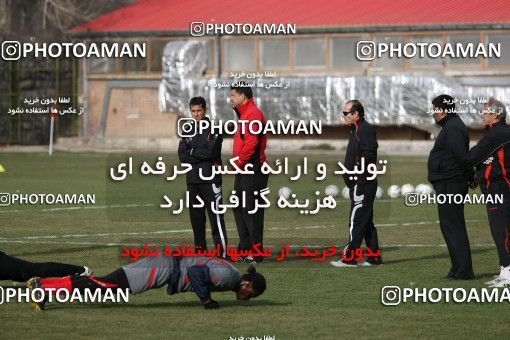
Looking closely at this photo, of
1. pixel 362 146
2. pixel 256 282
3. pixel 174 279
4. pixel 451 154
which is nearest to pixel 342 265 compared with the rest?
pixel 362 146

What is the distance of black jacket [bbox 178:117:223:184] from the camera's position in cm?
1788

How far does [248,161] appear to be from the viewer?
18297 millimetres

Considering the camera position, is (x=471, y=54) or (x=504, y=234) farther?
(x=471, y=54)

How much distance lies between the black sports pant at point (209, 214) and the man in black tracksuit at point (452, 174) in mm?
2942

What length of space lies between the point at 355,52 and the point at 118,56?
39.0ft

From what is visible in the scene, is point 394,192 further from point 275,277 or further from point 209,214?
point 275,277

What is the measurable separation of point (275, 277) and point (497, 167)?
9.71ft

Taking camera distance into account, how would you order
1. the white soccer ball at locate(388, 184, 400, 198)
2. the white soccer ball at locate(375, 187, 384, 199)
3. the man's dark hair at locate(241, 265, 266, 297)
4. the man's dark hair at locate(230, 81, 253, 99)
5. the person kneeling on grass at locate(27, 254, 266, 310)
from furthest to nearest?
the white soccer ball at locate(388, 184, 400, 198) < the white soccer ball at locate(375, 187, 384, 199) < the man's dark hair at locate(230, 81, 253, 99) < the man's dark hair at locate(241, 265, 266, 297) < the person kneeling on grass at locate(27, 254, 266, 310)

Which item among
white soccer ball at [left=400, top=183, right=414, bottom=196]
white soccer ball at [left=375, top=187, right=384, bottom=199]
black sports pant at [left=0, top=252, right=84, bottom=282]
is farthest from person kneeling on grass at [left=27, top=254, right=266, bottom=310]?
white soccer ball at [left=400, top=183, right=414, bottom=196]

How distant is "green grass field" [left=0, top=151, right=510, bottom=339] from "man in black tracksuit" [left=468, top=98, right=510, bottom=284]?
0.58 m

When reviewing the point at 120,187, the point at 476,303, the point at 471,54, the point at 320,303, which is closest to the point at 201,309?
the point at 320,303

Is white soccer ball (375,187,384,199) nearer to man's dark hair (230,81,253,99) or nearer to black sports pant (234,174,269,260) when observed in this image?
black sports pant (234,174,269,260)

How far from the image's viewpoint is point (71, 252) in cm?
1980

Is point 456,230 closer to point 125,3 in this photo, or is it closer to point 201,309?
point 201,309
